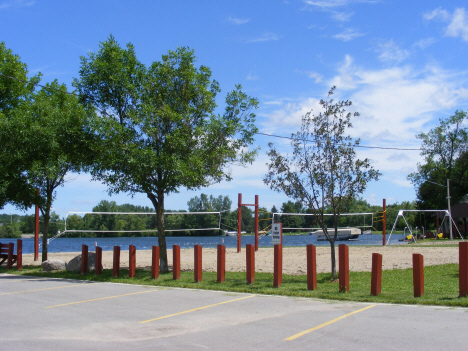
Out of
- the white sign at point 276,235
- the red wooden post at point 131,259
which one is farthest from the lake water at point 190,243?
the white sign at point 276,235

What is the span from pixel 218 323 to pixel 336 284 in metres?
4.89

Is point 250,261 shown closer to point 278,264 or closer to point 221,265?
point 278,264

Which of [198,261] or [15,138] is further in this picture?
[15,138]

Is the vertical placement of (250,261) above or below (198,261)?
above

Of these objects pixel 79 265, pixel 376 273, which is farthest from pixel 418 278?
pixel 79 265

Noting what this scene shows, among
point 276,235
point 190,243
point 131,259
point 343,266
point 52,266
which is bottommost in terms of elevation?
point 190,243

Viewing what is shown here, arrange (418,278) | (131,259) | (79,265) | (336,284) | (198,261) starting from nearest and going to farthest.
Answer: (418,278)
(336,284)
(198,261)
(131,259)
(79,265)

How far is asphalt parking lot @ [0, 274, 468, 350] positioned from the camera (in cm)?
577

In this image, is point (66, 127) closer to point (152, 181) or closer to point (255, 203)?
point (152, 181)

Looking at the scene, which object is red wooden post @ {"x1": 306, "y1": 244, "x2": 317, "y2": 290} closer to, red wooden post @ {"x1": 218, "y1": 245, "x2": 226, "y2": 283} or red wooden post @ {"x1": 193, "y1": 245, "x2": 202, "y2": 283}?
red wooden post @ {"x1": 218, "y1": 245, "x2": 226, "y2": 283}

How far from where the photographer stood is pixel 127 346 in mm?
5766

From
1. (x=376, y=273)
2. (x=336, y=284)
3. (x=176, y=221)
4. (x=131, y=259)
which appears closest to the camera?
(x=376, y=273)

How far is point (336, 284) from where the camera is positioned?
11.1m

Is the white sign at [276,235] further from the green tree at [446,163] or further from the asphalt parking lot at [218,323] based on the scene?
the green tree at [446,163]
